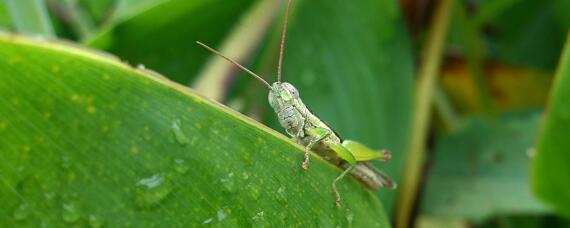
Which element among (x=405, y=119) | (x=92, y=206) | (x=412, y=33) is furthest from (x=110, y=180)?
(x=412, y=33)

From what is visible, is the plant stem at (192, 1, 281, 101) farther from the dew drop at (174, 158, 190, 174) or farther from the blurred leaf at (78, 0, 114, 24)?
the dew drop at (174, 158, 190, 174)

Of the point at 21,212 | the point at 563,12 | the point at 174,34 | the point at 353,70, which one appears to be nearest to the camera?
the point at 21,212

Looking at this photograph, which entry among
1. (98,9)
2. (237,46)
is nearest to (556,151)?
(237,46)

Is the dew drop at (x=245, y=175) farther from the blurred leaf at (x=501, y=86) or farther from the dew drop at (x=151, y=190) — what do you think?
the blurred leaf at (x=501, y=86)

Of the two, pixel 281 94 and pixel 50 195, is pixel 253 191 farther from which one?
pixel 281 94

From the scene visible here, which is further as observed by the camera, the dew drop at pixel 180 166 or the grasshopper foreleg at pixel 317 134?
the grasshopper foreleg at pixel 317 134

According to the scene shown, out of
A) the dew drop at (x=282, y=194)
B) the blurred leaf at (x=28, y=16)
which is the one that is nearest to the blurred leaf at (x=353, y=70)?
the blurred leaf at (x=28, y=16)
